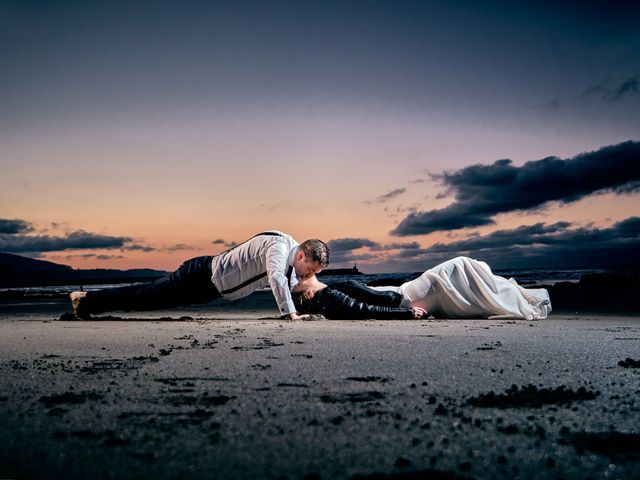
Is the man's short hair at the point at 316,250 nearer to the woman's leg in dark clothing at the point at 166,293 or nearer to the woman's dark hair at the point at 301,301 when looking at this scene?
the woman's dark hair at the point at 301,301

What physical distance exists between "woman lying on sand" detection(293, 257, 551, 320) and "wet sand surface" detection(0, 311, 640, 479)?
2530 mm

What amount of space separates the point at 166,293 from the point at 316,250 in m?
2.19

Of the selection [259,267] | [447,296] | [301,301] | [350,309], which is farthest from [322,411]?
[447,296]

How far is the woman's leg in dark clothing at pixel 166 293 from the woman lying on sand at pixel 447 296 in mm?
1153

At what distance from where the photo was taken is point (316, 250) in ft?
19.1

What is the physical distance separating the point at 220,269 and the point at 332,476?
520 centimetres

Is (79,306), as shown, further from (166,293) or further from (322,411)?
(322,411)

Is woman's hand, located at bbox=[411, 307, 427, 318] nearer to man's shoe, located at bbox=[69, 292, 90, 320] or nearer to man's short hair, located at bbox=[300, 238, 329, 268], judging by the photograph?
man's short hair, located at bbox=[300, 238, 329, 268]

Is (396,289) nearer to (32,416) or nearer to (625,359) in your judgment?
(625,359)

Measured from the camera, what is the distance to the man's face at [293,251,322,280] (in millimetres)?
5914

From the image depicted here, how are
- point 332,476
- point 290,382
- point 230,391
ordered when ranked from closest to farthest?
point 332,476
point 230,391
point 290,382

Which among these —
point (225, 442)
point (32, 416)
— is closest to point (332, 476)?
point (225, 442)

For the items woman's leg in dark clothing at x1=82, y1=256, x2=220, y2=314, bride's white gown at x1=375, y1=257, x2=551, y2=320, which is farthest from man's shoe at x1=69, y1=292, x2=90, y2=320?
bride's white gown at x1=375, y1=257, x2=551, y2=320

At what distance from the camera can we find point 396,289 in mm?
6930
